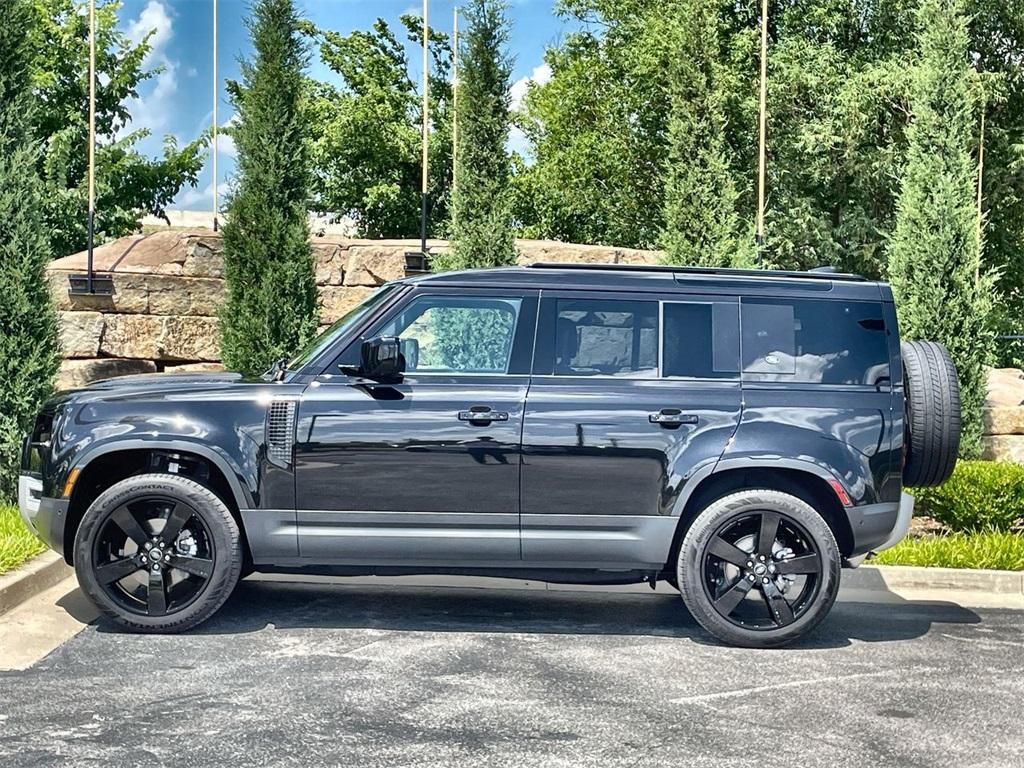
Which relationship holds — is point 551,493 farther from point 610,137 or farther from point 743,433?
point 610,137

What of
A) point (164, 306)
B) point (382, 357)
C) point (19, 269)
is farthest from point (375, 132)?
point (382, 357)

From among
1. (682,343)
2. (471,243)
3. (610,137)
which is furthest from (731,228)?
(610,137)

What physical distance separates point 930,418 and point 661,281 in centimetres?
164

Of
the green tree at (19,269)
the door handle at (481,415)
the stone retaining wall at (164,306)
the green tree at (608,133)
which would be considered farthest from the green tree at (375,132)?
the door handle at (481,415)

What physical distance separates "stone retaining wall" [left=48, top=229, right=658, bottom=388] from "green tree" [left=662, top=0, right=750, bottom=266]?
3428 millimetres

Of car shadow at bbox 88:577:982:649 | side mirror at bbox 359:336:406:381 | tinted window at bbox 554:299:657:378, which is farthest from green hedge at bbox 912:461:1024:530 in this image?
side mirror at bbox 359:336:406:381

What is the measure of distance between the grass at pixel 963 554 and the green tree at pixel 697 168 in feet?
17.8

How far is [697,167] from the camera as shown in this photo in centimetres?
1437

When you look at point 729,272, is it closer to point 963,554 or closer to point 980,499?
point 963,554

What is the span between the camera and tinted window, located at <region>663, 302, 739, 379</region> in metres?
6.73

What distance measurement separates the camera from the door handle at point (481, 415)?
6.58 meters

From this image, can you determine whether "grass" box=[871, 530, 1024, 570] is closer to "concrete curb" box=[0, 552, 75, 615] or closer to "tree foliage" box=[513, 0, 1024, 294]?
"concrete curb" box=[0, 552, 75, 615]

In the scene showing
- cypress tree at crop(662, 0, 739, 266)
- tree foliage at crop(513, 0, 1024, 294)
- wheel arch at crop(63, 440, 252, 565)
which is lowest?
wheel arch at crop(63, 440, 252, 565)

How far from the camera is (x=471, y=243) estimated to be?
45.2 ft
